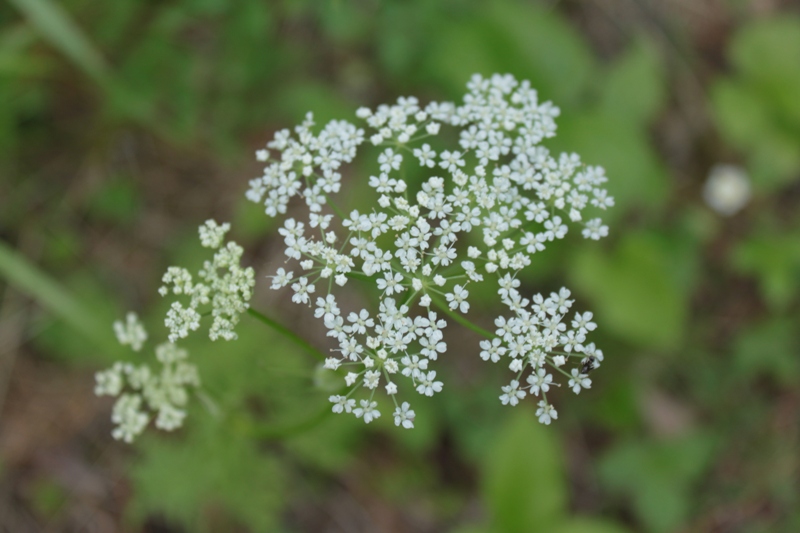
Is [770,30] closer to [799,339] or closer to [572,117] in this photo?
[572,117]

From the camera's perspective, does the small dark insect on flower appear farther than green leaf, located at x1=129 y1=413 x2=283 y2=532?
No

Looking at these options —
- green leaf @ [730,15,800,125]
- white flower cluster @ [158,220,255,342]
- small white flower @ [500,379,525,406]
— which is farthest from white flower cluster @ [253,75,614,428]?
green leaf @ [730,15,800,125]

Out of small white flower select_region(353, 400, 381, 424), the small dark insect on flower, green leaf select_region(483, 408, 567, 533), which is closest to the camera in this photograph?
small white flower select_region(353, 400, 381, 424)

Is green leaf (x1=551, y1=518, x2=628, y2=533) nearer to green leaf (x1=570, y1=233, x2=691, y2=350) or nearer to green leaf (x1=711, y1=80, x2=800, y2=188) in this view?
green leaf (x1=570, y1=233, x2=691, y2=350)

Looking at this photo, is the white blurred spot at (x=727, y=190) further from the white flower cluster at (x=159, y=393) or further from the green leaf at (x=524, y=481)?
the white flower cluster at (x=159, y=393)

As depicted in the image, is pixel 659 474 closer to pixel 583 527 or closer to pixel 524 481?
pixel 583 527

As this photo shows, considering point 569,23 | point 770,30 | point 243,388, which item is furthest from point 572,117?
point 243,388
